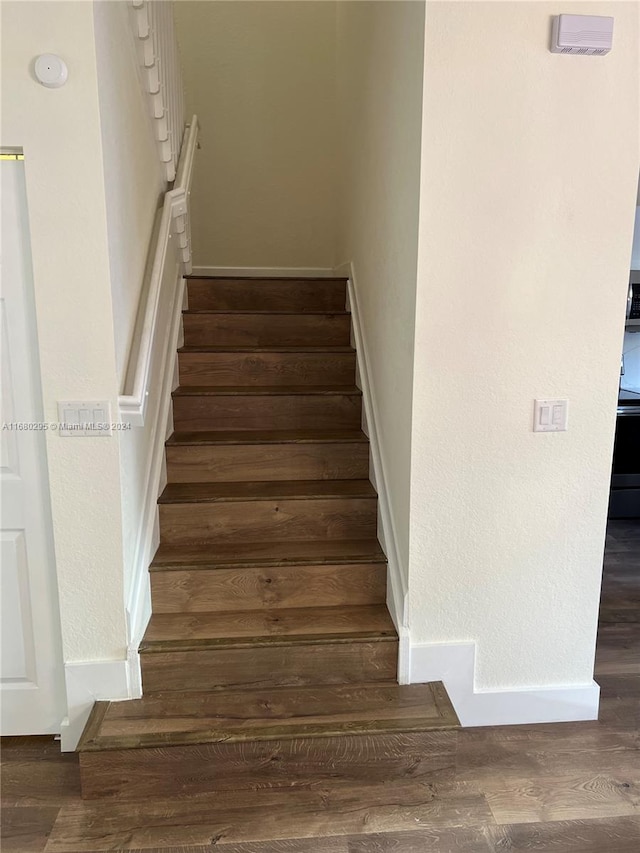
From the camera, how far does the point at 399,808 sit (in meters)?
1.75

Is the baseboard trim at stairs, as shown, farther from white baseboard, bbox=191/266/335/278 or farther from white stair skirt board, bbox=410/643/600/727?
white baseboard, bbox=191/266/335/278

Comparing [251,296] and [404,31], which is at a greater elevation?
[404,31]

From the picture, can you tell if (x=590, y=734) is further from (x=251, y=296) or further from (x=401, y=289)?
(x=251, y=296)

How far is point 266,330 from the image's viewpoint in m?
3.11

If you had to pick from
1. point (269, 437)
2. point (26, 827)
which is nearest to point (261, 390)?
point (269, 437)

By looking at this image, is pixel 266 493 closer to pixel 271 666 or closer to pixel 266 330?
pixel 271 666

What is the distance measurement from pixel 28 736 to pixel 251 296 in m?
2.28

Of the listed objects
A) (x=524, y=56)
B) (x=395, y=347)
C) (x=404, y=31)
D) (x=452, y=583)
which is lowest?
(x=452, y=583)

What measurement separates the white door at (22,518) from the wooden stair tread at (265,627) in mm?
369

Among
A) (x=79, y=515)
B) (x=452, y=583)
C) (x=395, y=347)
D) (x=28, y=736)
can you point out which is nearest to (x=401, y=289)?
(x=395, y=347)

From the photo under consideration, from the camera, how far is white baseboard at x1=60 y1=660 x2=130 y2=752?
193 cm

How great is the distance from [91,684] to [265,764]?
0.63 m

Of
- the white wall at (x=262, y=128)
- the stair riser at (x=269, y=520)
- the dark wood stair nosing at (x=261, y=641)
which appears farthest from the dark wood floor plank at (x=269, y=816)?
the white wall at (x=262, y=128)

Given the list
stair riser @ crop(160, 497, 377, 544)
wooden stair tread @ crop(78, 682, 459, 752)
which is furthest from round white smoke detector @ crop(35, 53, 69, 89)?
→ wooden stair tread @ crop(78, 682, 459, 752)
